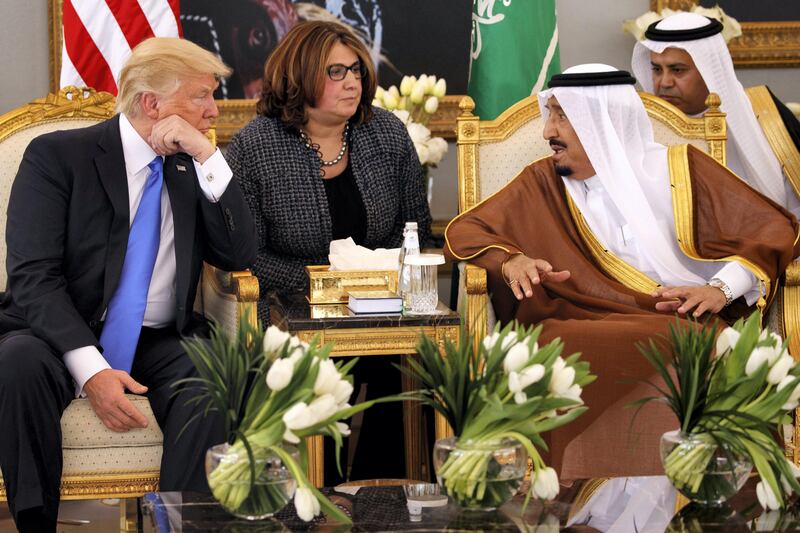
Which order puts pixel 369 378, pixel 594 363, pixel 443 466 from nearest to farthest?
pixel 443 466 → pixel 594 363 → pixel 369 378

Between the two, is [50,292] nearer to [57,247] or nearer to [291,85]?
[57,247]

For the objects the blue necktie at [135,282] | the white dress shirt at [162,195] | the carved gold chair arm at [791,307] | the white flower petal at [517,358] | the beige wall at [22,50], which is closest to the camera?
the white flower petal at [517,358]

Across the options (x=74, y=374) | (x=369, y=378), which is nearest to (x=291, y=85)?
(x=369, y=378)

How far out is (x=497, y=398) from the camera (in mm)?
2307

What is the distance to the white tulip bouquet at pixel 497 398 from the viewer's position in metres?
2.30

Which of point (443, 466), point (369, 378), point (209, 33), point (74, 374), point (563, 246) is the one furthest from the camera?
point (209, 33)

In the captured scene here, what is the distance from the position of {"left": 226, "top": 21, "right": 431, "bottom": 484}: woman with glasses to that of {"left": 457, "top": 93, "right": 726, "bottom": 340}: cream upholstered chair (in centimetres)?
22

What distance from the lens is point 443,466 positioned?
2395mm

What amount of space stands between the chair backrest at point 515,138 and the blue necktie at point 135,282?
50.5 inches

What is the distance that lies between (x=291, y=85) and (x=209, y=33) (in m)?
1.36

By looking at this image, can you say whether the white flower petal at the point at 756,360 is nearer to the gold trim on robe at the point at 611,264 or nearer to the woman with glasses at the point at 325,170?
the gold trim on robe at the point at 611,264

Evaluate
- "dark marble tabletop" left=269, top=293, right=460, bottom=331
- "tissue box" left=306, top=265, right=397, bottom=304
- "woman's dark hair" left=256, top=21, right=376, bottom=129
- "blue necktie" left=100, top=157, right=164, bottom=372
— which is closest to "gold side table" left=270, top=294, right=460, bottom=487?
"dark marble tabletop" left=269, top=293, right=460, bottom=331

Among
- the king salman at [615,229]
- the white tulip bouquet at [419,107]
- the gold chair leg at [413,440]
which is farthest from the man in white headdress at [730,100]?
the gold chair leg at [413,440]

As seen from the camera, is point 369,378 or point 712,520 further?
point 369,378
